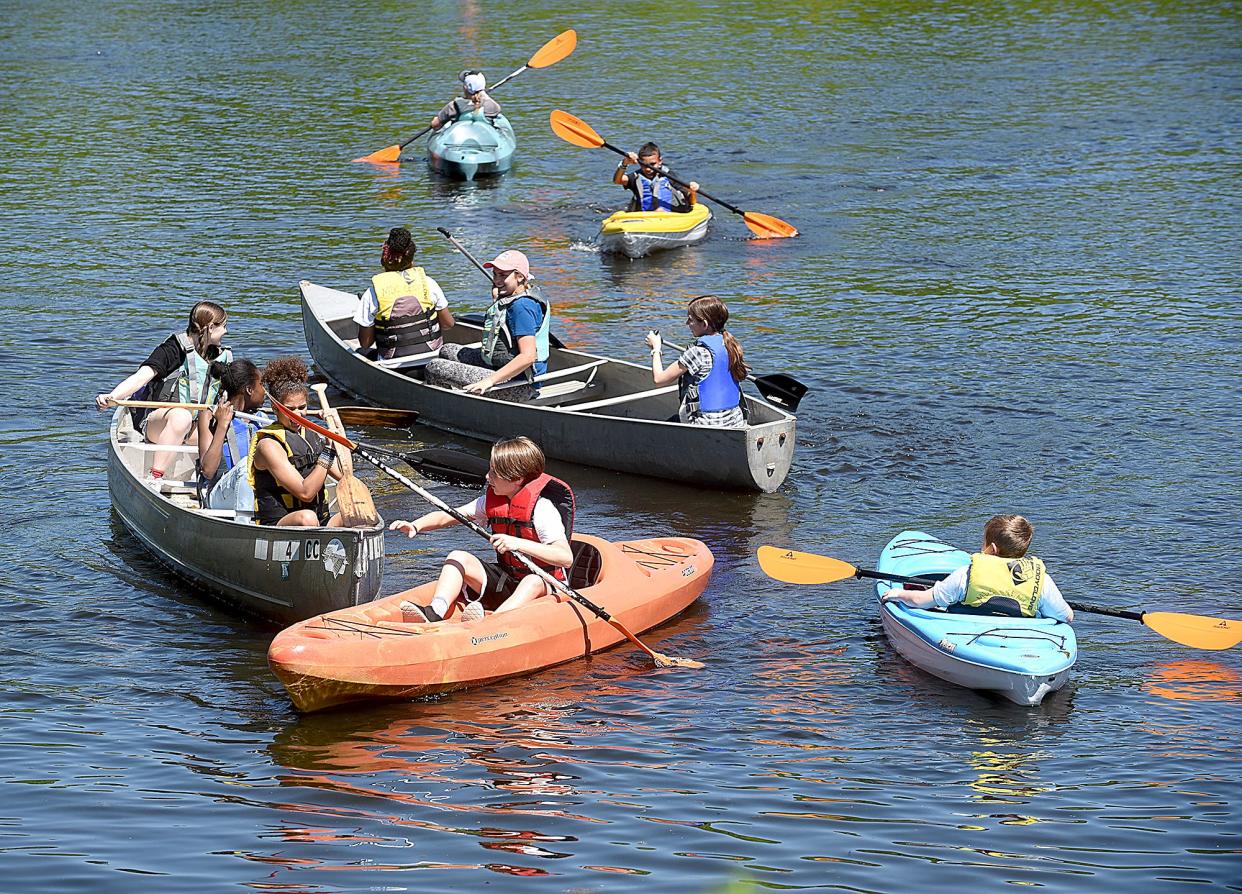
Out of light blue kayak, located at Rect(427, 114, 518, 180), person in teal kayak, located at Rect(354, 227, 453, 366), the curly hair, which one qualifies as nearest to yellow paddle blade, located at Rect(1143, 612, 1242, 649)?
the curly hair

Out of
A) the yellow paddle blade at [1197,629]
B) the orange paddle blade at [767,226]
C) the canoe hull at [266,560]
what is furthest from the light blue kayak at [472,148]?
the yellow paddle blade at [1197,629]

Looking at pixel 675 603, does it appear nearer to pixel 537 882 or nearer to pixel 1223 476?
pixel 537 882

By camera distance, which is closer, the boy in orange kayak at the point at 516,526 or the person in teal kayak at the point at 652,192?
the boy in orange kayak at the point at 516,526

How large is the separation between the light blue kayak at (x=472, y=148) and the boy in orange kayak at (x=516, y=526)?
15827 mm

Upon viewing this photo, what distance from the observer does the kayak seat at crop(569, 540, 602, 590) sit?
31.9 ft

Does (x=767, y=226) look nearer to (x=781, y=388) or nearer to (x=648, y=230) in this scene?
(x=648, y=230)

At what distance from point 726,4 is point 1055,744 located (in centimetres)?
3446

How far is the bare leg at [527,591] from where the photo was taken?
9.17 m

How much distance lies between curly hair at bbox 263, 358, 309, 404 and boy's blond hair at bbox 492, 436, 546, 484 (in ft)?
4.48

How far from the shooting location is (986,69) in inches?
1273

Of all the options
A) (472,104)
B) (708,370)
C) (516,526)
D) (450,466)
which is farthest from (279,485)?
Result: (472,104)

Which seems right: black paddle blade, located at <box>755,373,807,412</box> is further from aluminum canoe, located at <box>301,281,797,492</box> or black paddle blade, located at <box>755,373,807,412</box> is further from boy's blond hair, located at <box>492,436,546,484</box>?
boy's blond hair, located at <box>492,436,546,484</box>

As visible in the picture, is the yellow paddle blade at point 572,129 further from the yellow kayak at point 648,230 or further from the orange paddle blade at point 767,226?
the orange paddle blade at point 767,226

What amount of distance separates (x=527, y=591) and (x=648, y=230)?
1118 cm
